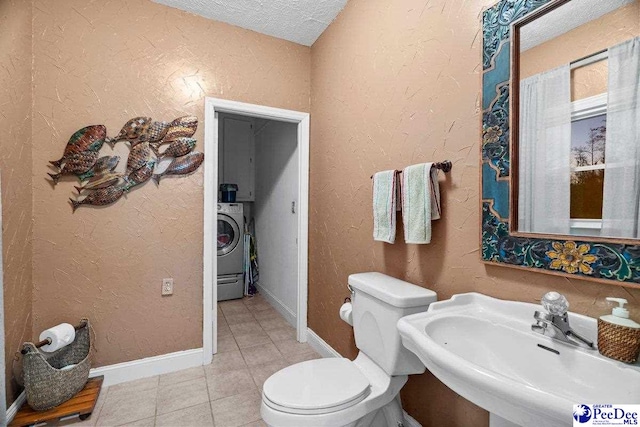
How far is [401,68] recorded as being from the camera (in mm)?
1542

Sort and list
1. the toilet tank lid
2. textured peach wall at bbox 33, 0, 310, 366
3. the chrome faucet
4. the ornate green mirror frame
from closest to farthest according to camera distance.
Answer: the chrome faucet → the ornate green mirror frame → the toilet tank lid → textured peach wall at bbox 33, 0, 310, 366

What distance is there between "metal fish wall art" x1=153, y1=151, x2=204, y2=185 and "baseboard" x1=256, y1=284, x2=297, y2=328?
1632mm

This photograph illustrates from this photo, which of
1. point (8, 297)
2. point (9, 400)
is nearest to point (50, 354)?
point (9, 400)

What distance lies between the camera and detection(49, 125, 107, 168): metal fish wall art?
1.79m

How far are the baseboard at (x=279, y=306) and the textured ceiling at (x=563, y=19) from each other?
8.49ft

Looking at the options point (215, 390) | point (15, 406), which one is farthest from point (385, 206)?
point (15, 406)

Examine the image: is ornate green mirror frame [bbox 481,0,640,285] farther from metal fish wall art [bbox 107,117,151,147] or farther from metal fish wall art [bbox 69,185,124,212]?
metal fish wall art [bbox 69,185,124,212]

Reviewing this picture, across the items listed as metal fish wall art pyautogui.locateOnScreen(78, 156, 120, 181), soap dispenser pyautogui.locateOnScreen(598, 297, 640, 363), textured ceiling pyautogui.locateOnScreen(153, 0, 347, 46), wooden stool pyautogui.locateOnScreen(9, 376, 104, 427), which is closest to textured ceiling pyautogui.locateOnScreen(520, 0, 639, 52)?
soap dispenser pyautogui.locateOnScreen(598, 297, 640, 363)

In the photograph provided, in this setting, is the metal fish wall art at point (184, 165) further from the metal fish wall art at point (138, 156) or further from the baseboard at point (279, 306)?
the baseboard at point (279, 306)

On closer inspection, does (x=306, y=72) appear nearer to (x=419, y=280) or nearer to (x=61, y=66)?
(x=61, y=66)

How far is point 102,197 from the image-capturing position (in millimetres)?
1891

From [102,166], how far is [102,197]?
203mm

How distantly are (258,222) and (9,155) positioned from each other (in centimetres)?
260

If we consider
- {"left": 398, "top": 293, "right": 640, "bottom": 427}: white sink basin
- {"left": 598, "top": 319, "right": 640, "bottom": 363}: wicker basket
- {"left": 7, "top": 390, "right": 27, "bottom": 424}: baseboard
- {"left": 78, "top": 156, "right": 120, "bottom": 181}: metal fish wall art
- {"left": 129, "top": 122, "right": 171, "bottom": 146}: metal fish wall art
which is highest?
{"left": 129, "top": 122, "right": 171, "bottom": 146}: metal fish wall art
